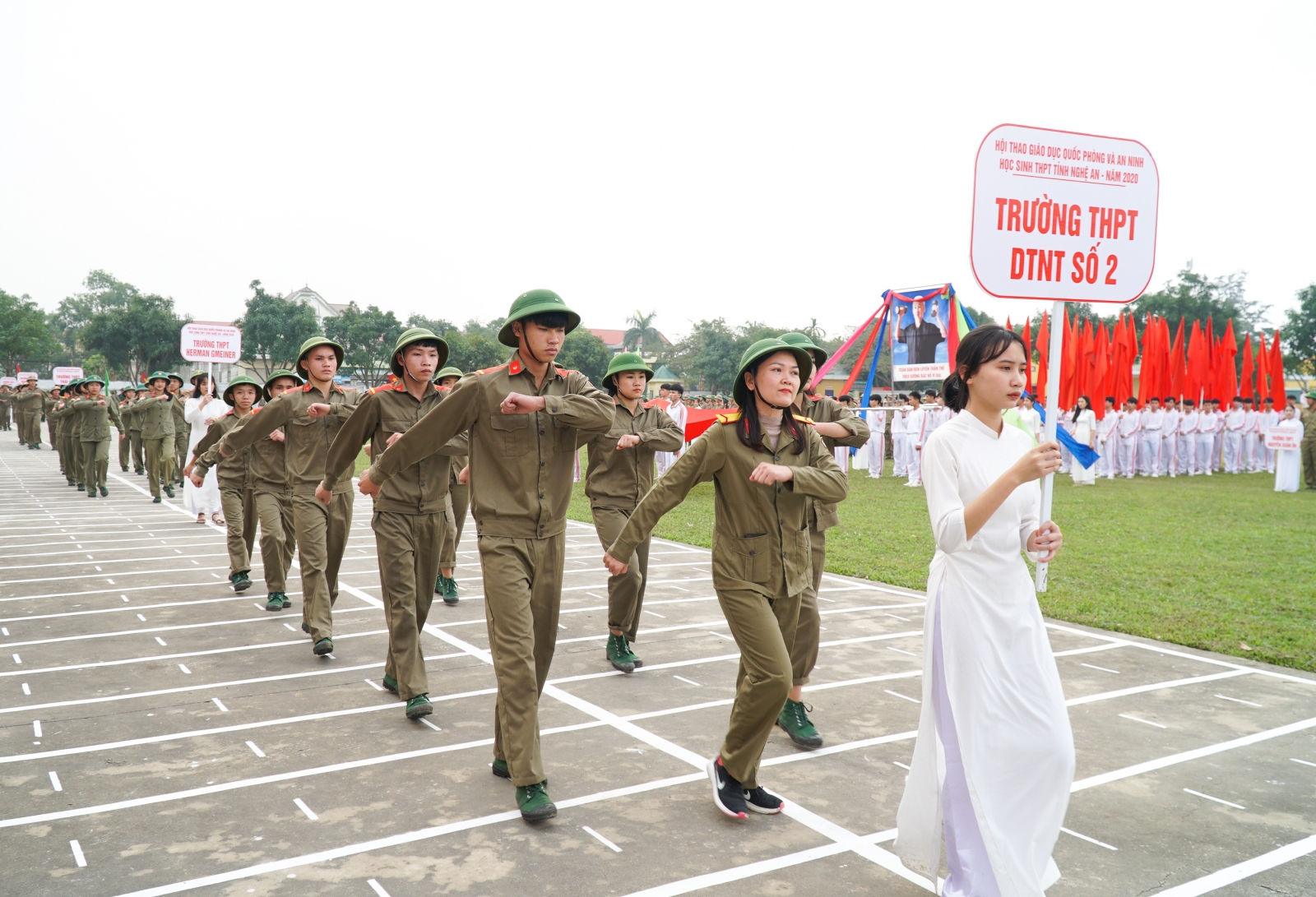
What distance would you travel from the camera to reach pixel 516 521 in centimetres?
432

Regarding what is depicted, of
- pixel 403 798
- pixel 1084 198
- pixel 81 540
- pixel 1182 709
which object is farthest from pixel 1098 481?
pixel 403 798

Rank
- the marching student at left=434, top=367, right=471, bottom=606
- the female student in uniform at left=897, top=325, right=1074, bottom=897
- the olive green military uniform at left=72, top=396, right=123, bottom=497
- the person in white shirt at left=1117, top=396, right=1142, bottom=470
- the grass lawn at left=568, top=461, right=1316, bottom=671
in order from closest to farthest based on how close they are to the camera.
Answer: the female student in uniform at left=897, top=325, right=1074, bottom=897
the grass lawn at left=568, top=461, right=1316, bottom=671
the marching student at left=434, top=367, right=471, bottom=606
the olive green military uniform at left=72, top=396, right=123, bottom=497
the person in white shirt at left=1117, top=396, right=1142, bottom=470

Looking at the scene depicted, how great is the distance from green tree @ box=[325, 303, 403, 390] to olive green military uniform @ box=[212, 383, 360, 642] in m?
39.6

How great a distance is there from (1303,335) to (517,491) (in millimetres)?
61512

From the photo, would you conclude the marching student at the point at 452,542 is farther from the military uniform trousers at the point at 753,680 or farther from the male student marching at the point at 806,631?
the military uniform trousers at the point at 753,680

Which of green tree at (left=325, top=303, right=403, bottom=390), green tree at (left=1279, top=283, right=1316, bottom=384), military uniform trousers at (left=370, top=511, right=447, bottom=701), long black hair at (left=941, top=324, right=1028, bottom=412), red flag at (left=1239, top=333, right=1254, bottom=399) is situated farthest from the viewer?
green tree at (left=1279, top=283, right=1316, bottom=384)

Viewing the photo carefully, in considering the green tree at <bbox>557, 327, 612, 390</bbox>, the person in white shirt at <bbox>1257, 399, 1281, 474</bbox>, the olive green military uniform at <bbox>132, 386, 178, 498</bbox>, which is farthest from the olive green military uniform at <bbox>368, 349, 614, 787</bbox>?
the green tree at <bbox>557, 327, 612, 390</bbox>

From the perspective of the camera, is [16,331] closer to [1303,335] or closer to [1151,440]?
[1151,440]

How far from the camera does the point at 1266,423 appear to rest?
27.4m

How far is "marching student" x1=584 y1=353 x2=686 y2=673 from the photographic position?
6.44m

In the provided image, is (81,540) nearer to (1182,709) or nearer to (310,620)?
(310,620)

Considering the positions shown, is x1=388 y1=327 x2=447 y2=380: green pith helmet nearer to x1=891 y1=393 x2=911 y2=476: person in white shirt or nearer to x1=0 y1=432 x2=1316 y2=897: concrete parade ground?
x1=0 y1=432 x2=1316 y2=897: concrete parade ground

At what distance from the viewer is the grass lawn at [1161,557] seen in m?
7.71

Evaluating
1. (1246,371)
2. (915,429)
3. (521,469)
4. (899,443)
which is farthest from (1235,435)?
(521,469)
